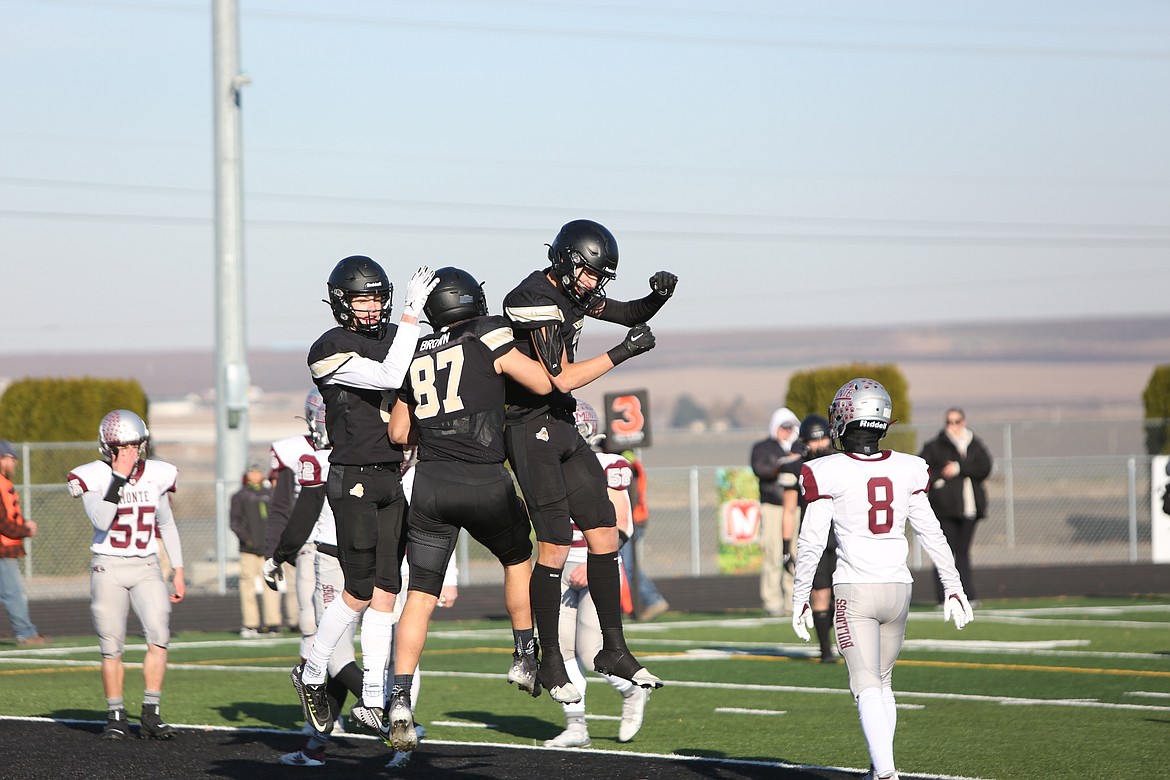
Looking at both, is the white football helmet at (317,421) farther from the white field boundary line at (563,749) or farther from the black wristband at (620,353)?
the black wristband at (620,353)

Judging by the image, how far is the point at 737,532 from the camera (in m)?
27.7

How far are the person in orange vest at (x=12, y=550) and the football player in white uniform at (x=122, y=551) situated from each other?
21.6 ft

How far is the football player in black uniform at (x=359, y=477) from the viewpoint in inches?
327

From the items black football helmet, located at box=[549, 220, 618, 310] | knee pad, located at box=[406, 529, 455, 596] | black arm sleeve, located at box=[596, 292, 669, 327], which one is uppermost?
black football helmet, located at box=[549, 220, 618, 310]

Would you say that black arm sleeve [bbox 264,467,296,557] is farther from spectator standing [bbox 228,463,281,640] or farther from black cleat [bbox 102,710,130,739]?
spectator standing [bbox 228,463,281,640]

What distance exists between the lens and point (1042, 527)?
130ft

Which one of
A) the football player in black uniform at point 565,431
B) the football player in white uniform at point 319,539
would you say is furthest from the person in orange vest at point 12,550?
the football player in black uniform at point 565,431

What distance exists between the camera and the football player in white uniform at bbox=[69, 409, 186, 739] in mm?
10008

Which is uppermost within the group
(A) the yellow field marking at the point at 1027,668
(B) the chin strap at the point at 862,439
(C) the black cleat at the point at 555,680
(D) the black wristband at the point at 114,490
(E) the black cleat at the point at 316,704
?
(B) the chin strap at the point at 862,439

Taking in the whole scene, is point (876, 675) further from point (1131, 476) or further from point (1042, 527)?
point (1042, 527)

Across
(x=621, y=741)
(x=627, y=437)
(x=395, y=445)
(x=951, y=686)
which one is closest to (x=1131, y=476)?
(x=627, y=437)

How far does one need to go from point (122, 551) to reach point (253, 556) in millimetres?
8592

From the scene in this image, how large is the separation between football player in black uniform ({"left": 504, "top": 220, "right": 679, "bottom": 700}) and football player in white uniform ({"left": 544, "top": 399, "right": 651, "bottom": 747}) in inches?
62.6

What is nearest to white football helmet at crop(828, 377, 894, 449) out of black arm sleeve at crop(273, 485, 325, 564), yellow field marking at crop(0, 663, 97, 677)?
black arm sleeve at crop(273, 485, 325, 564)
